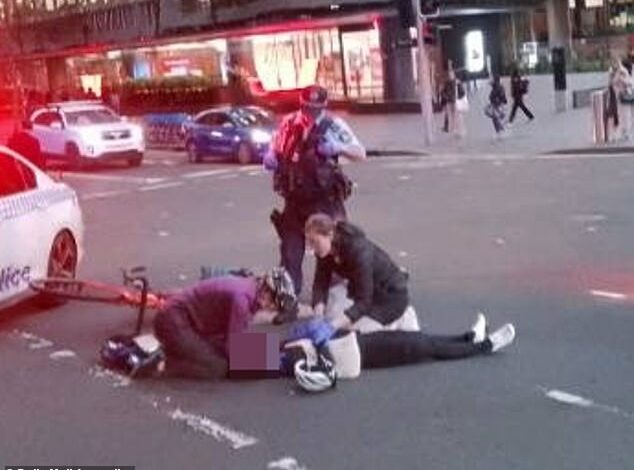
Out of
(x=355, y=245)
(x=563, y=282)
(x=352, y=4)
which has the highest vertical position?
(x=352, y=4)

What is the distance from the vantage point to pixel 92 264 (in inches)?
530

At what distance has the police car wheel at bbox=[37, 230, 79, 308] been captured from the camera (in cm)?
1046

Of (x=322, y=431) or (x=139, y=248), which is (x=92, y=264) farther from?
(x=322, y=431)

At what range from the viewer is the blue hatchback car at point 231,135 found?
28250 mm

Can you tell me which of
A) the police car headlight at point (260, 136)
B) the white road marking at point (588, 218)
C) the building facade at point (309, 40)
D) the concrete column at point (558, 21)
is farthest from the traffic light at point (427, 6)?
the concrete column at point (558, 21)

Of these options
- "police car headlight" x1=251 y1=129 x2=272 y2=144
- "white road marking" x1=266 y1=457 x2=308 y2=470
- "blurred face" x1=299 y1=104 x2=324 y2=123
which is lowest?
"white road marking" x1=266 y1=457 x2=308 y2=470

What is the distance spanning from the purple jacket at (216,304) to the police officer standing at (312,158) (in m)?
1.87

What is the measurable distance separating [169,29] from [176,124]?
21764mm

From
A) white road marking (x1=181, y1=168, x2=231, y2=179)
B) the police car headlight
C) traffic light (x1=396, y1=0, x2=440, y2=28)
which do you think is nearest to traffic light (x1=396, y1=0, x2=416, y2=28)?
traffic light (x1=396, y1=0, x2=440, y2=28)

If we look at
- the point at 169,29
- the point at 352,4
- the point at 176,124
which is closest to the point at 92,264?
the point at 176,124

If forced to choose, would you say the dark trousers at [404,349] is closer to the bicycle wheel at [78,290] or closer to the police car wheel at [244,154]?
the bicycle wheel at [78,290]

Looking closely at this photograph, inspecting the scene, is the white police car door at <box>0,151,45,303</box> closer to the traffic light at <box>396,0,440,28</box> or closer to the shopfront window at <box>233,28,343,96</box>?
the traffic light at <box>396,0,440,28</box>

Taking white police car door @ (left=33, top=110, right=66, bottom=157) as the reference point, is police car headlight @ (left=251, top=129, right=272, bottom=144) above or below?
below

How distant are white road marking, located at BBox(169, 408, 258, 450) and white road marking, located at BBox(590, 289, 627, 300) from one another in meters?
3.94
